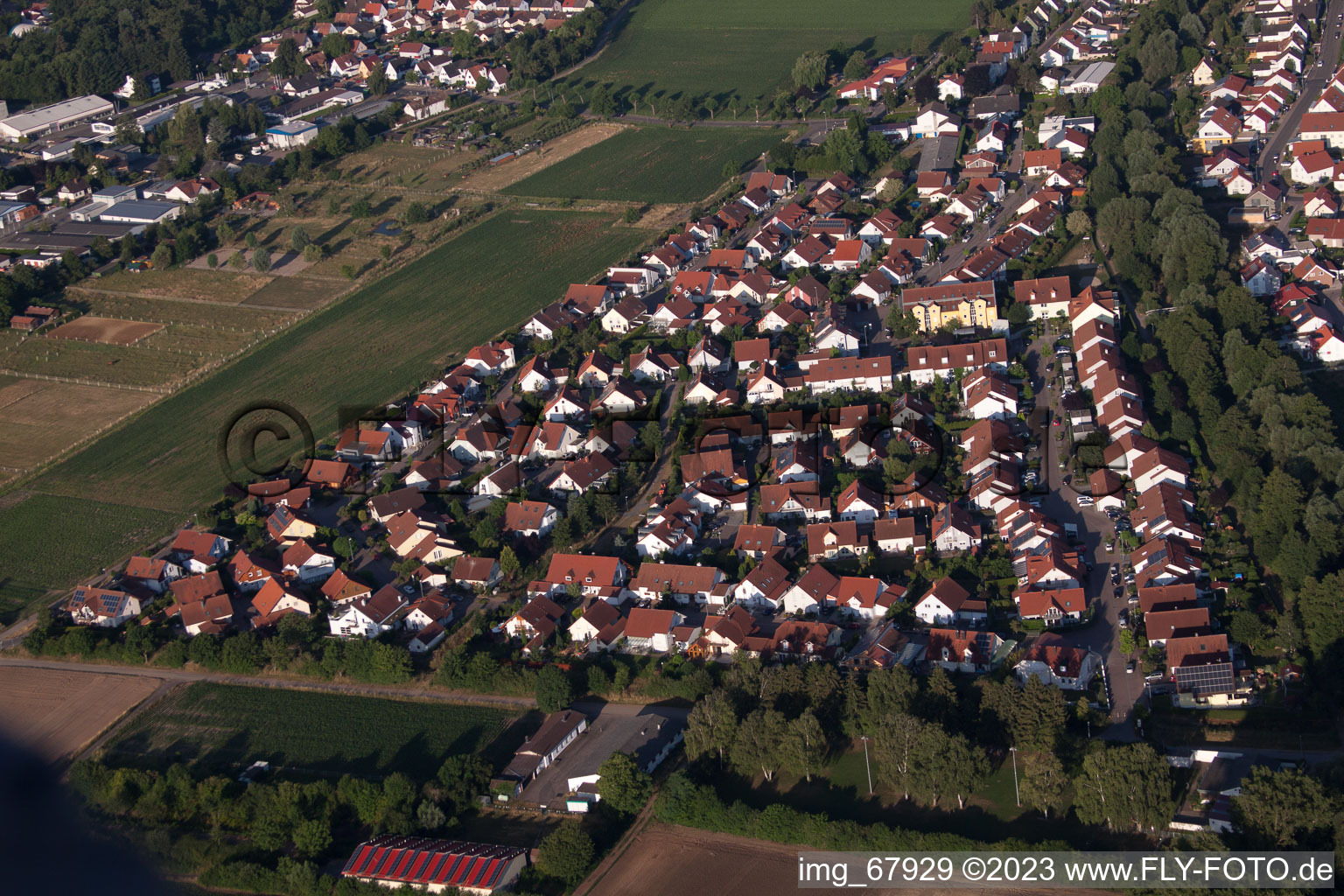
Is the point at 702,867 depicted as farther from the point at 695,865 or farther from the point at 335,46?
the point at 335,46

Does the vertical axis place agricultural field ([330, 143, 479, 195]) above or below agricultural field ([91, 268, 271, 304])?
above

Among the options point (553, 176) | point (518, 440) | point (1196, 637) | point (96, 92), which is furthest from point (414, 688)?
point (96, 92)

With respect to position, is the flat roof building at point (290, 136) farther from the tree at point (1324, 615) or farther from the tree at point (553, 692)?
the tree at point (1324, 615)

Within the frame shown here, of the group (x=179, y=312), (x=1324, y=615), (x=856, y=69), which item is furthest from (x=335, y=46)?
(x=1324, y=615)

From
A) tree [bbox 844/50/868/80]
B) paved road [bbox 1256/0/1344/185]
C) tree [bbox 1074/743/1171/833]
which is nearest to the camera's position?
tree [bbox 1074/743/1171/833]

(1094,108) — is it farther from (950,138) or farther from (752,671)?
(752,671)

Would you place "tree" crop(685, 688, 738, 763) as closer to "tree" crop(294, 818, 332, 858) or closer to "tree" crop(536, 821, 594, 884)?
"tree" crop(536, 821, 594, 884)

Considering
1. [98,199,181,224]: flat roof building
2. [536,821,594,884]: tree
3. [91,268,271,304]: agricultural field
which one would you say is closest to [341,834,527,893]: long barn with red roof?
[536,821,594,884]: tree
